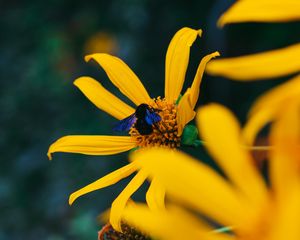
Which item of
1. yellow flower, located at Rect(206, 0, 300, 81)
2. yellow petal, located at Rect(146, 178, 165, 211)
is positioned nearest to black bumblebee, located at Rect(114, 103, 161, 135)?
yellow petal, located at Rect(146, 178, 165, 211)

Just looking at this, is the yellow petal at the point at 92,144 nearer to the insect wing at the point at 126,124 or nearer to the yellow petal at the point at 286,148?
the insect wing at the point at 126,124

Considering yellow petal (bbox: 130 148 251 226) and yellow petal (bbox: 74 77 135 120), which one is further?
yellow petal (bbox: 74 77 135 120)

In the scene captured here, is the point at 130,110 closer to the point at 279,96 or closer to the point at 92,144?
the point at 92,144

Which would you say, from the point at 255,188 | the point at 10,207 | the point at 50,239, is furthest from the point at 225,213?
the point at 10,207

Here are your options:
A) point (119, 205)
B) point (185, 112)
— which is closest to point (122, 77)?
point (185, 112)

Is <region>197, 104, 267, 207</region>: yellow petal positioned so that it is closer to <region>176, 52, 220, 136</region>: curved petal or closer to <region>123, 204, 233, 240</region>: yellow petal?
<region>123, 204, 233, 240</region>: yellow petal

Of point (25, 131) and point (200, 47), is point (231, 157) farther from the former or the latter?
point (25, 131)
